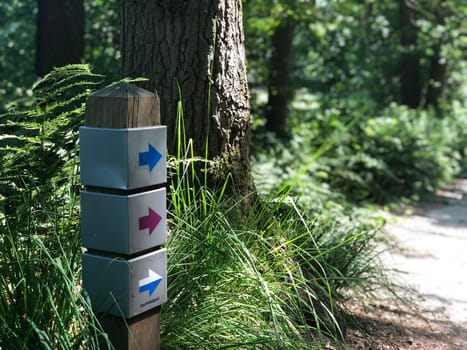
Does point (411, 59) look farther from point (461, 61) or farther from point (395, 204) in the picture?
point (395, 204)

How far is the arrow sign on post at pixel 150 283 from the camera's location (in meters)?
2.51

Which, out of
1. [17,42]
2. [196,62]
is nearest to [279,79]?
[17,42]

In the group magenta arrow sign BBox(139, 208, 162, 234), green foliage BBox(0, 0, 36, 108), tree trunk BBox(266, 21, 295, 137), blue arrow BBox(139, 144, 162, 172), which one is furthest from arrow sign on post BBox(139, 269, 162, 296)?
tree trunk BBox(266, 21, 295, 137)

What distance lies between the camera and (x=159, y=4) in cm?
376

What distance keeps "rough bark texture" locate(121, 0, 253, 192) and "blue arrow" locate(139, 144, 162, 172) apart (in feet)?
3.87

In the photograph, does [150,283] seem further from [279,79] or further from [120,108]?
[279,79]

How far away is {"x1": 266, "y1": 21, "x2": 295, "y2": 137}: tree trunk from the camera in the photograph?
9.86 metres

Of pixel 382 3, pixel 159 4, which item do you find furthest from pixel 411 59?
pixel 159 4

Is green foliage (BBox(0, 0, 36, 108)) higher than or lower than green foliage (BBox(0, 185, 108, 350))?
higher

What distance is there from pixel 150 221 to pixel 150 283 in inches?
9.8

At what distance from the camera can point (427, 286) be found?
5.61 metres

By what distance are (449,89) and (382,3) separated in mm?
3663

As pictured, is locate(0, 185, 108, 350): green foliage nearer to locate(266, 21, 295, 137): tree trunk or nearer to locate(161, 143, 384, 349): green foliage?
→ locate(161, 143, 384, 349): green foliage

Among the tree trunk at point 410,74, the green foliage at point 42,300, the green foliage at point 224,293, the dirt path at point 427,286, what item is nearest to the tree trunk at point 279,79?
the dirt path at point 427,286
